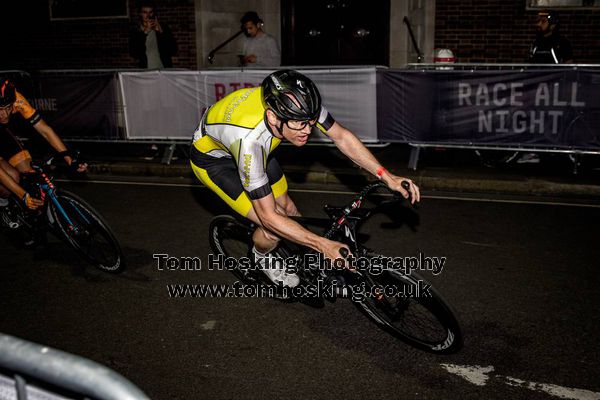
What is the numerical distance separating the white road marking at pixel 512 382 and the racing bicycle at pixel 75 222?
313 centimetres

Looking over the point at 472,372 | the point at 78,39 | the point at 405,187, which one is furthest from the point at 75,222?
the point at 78,39

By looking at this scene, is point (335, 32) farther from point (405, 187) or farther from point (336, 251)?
point (336, 251)

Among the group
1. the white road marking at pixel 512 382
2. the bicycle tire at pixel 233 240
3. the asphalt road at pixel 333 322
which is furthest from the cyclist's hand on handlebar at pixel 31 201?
the white road marking at pixel 512 382

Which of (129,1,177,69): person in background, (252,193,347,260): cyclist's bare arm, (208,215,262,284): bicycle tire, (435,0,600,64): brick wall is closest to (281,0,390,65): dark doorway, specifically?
(435,0,600,64): brick wall

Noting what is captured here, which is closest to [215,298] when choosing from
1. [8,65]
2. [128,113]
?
[128,113]

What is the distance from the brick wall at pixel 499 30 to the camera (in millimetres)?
11875

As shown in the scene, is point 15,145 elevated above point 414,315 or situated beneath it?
elevated above

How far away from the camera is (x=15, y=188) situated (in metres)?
5.81

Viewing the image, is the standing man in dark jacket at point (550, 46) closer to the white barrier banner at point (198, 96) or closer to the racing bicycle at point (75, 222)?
the white barrier banner at point (198, 96)

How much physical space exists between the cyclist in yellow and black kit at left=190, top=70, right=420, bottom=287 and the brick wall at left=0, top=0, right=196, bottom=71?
10484 mm

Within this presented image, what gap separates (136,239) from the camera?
6.68 meters

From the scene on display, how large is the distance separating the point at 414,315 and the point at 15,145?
4.46 meters

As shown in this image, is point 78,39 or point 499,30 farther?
point 78,39

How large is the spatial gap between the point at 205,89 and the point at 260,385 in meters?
7.23
